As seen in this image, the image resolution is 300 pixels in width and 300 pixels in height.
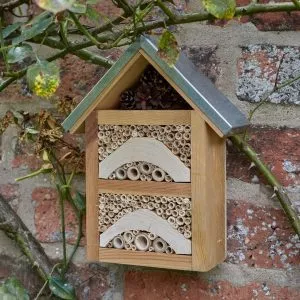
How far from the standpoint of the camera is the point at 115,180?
872 mm

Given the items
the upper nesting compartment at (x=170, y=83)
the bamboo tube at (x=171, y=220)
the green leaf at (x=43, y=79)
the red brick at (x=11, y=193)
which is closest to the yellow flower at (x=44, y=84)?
the green leaf at (x=43, y=79)

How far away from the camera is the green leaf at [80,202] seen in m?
0.98

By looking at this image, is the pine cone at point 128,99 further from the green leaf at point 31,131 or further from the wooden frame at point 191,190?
the green leaf at point 31,131

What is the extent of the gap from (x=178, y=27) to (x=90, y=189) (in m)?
0.24

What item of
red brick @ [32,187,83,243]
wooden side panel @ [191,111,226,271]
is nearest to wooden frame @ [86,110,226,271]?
wooden side panel @ [191,111,226,271]

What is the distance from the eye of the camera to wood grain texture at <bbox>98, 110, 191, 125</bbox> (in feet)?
→ 2.68

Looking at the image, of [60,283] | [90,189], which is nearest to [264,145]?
[90,189]

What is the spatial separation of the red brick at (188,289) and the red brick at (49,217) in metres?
0.11

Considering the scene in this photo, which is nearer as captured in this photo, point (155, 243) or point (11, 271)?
point (155, 243)

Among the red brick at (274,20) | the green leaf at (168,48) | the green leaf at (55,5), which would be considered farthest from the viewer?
the red brick at (274,20)

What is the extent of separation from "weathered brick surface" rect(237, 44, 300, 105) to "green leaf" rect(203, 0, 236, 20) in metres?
0.16

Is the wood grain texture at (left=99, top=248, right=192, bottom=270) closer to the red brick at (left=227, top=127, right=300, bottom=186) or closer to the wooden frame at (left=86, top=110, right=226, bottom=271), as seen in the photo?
the wooden frame at (left=86, top=110, right=226, bottom=271)

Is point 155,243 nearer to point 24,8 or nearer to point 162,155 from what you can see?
point 162,155

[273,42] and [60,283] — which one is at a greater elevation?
[273,42]
